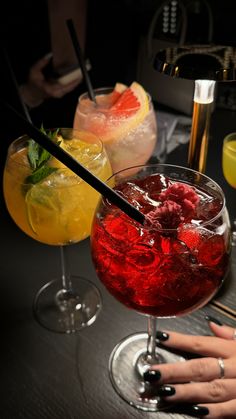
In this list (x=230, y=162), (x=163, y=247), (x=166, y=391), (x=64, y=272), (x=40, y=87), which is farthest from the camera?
(x=40, y=87)

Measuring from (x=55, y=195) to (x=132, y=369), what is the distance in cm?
36

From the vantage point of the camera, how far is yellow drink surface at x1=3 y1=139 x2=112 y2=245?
0.80 metres

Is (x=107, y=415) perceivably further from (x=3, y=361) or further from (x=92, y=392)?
(x=3, y=361)

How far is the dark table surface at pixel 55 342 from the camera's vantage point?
2.42 ft

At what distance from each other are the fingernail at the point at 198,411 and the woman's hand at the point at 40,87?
1612 millimetres

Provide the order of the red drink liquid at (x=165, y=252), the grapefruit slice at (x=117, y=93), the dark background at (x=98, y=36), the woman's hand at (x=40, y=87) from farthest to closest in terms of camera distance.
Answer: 1. the woman's hand at (x=40, y=87)
2. the dark background at (x=98, y=36)
3. the grapefruit slice at (x=117, y=93)
4. the red drink liquid at (x=165, y=252)

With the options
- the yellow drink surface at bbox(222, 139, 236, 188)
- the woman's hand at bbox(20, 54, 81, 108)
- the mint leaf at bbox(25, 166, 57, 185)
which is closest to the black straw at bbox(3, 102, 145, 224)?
the mint leaf at bbox(25, 166, 57, 185)

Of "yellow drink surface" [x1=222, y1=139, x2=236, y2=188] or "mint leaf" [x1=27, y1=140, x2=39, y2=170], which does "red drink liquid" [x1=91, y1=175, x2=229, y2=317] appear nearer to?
"mint leaf" [x1=27, y1=140, x2=39, y2=170]

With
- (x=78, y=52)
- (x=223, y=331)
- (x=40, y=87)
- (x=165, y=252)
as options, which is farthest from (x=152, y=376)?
(x=40, y=87)

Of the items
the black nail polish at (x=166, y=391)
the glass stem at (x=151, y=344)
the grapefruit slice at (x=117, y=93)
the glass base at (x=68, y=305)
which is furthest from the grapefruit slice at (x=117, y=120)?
the black nail polish at (x=166, y=391)

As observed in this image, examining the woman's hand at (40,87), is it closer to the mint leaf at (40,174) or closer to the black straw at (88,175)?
the mint leaf at (40,174)

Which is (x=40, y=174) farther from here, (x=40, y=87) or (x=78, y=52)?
(x=40, y=87)

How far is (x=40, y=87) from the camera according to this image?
2.12 metres

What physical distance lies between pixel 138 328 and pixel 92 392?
0.17 meters
